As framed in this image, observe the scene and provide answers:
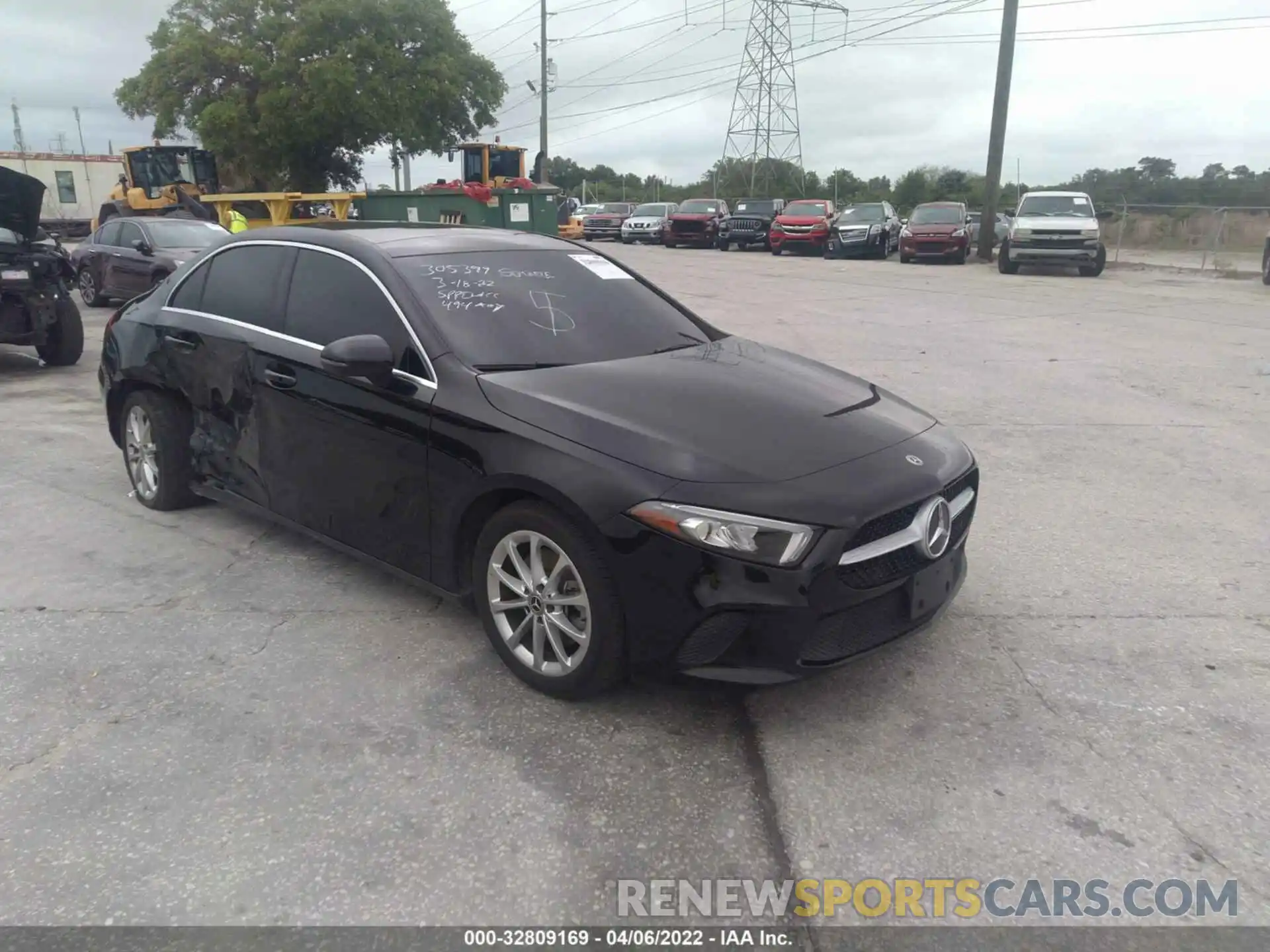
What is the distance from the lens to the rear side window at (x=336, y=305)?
396cm

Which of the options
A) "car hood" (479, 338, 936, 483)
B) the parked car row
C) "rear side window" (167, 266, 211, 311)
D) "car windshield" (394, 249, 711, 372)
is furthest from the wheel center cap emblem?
the parked car row

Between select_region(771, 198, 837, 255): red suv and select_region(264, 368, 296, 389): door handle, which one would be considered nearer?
select_region(264, 368, 296, 389): door handle

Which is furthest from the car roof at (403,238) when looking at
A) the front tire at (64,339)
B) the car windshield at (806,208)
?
the car windshield at (806,208)

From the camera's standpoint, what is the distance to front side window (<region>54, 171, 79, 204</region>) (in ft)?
166

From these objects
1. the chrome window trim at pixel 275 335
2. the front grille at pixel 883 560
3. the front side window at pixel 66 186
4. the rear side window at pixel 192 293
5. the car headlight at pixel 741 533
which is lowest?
the front grille at pixel 883 560

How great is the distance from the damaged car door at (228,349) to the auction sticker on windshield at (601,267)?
4.39ft

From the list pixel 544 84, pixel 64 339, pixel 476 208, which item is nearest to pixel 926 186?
pixel 544 84

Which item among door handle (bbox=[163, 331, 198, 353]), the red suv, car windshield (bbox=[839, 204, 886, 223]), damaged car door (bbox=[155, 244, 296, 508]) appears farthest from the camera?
the red suv

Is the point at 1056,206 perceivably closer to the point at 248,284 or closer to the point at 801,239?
the point at 801,239

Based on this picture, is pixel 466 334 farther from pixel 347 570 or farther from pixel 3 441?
pixel 3 441

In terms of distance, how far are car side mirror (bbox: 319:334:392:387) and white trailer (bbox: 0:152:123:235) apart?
5129cm

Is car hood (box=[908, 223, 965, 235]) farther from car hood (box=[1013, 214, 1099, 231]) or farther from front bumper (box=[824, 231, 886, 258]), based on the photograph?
car hood (box=[1013, 214, 1099, 231])

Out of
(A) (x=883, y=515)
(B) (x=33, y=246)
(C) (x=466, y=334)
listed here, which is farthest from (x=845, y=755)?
(B) (x=33, y=246)

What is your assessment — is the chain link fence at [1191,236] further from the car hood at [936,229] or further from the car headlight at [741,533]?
the car headlight at [741,533]
